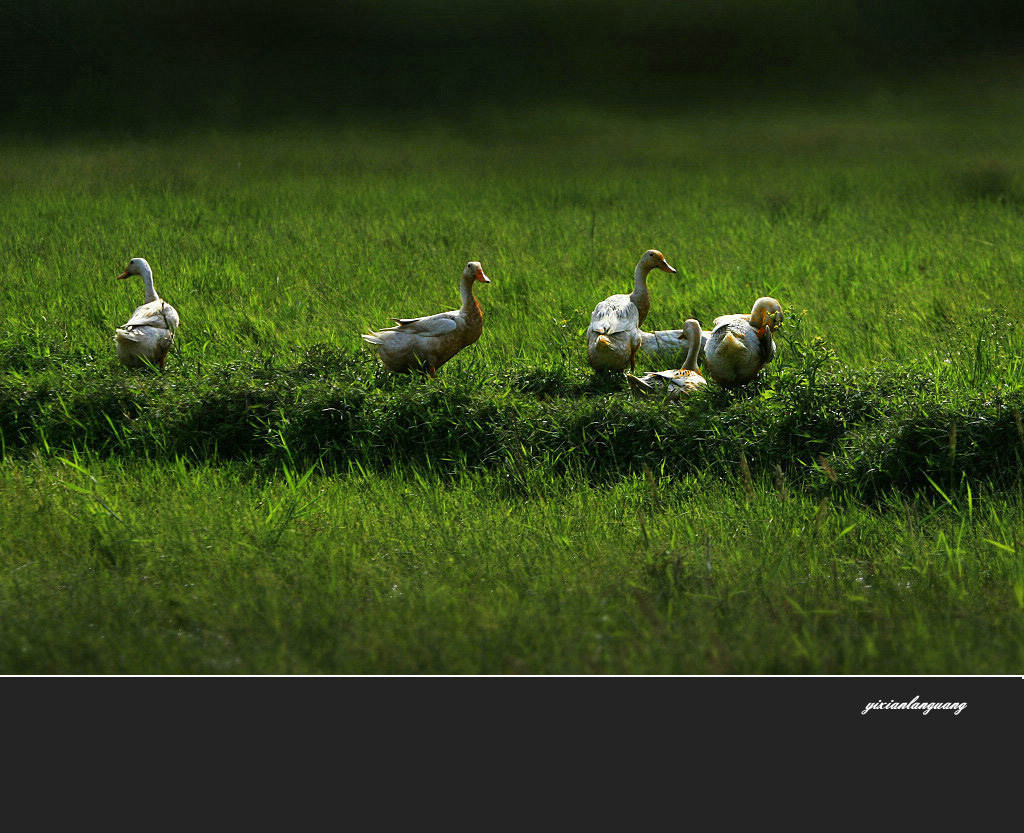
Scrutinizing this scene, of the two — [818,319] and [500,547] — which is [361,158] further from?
[500,547]

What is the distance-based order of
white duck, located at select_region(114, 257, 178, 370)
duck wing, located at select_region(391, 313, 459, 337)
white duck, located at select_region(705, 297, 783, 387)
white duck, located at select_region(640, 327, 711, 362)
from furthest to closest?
white duck, located at select_region(640, 327, 711, 362), white duck, located at select_region(114, 257, 178, 370), duck wing, located at select_region(391, 313, 459, 337), white duck, located at select_region(705, 297, 783, 387)

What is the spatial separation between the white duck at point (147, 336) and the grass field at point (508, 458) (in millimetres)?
198

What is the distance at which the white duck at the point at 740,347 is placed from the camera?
16.1ft

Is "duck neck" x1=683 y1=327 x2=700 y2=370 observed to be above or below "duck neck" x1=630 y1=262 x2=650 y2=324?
below

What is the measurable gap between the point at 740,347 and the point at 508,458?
1.28 metres

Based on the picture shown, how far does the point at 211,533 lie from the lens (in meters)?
3.93

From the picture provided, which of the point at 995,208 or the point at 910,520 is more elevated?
the point at 995,208

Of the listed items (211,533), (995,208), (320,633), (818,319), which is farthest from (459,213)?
(320,633)

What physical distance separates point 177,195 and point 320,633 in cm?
830

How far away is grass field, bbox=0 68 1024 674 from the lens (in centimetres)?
308

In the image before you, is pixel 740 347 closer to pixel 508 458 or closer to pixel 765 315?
pixel 765 315

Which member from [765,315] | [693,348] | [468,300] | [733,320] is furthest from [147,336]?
[765,315]

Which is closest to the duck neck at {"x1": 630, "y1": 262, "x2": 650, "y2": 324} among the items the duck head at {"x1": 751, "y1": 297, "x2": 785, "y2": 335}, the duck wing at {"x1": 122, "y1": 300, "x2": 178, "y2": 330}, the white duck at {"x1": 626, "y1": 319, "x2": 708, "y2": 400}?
the white duck at {"x1": 626, "y1": 319, "x2": 708, "y2": 400}

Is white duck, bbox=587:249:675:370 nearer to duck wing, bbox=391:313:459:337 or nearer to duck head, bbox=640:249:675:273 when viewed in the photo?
duck head, bbox=640:249:675:273
